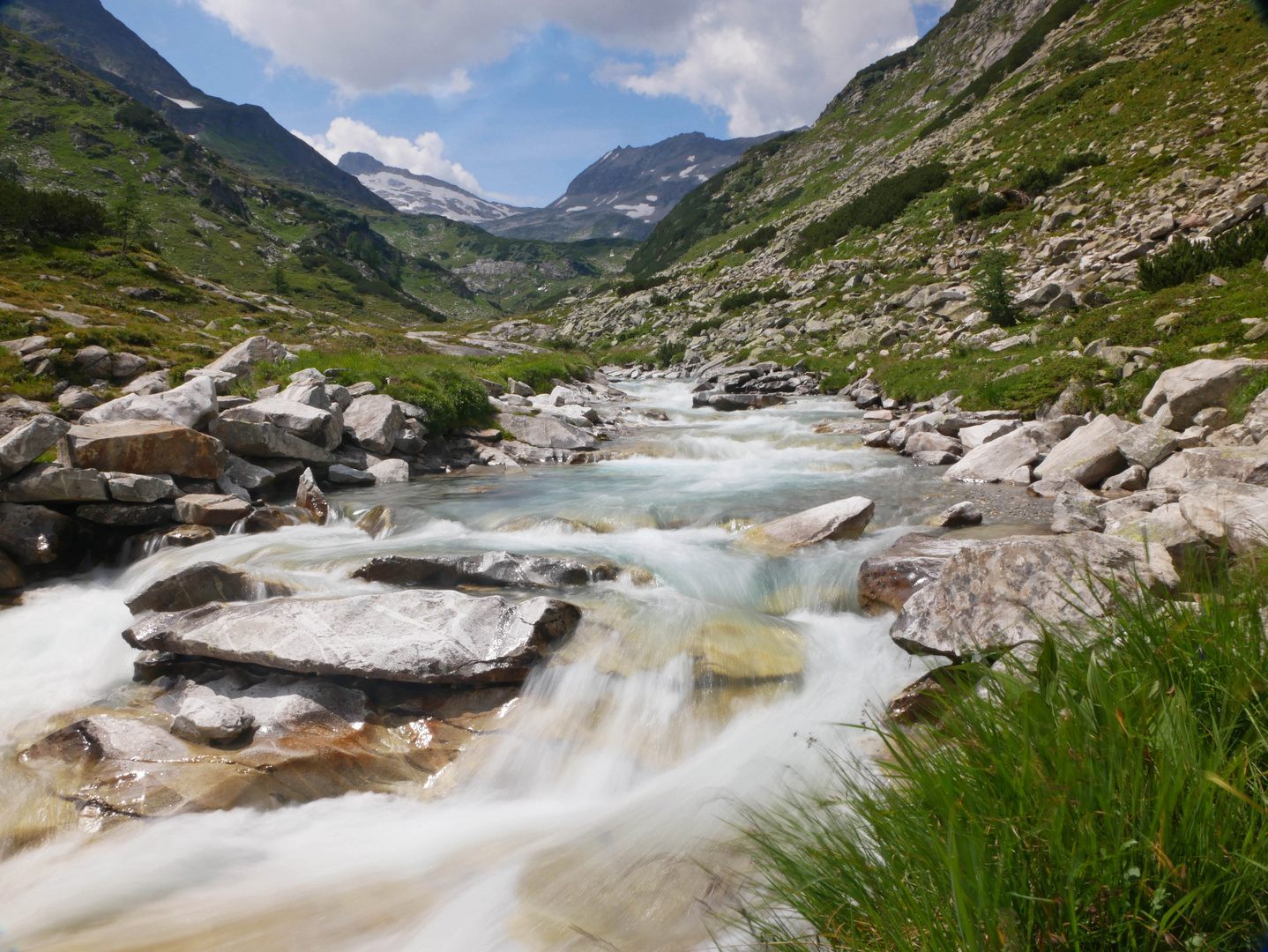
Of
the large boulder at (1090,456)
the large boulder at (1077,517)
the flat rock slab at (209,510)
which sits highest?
the flat rock slab at (209,510)

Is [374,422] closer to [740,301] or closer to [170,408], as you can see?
[170,408]

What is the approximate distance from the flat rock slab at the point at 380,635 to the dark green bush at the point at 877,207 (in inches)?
1612

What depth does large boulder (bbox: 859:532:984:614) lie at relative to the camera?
19.7 ft

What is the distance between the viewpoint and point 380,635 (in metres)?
5.27

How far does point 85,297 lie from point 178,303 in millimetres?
7206

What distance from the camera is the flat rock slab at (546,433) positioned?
1666 cm

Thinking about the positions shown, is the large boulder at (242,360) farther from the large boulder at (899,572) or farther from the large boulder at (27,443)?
the large boulder at (899,572)

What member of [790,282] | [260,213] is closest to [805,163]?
[790,282]

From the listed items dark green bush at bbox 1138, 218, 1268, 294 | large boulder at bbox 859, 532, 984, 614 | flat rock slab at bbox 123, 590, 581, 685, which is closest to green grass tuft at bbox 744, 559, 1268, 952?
flat rock slab at bbox 123, 590, 581, 685

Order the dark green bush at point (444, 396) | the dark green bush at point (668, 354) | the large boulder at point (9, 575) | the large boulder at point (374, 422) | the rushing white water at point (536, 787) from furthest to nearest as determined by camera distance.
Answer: the dark green bush at point (668, 354) → the dark green bush at point (444, 396) → the large boulder at point (374, 422) → the large boulder at point (9, 575) → the rushing white water at point (536, 787)

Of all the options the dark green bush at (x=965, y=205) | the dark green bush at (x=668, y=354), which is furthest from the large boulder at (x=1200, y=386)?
the dark green bush at (x=668, y=354)

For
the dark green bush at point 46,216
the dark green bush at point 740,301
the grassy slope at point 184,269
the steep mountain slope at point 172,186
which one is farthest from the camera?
the steep mountain slope at point 172,186

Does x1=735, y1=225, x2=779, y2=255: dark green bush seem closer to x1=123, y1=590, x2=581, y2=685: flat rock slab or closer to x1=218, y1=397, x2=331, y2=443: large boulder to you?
x1=218, y1=397, x2=331, y2=443: large boulder

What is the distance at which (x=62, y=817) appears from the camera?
395 centimetres
